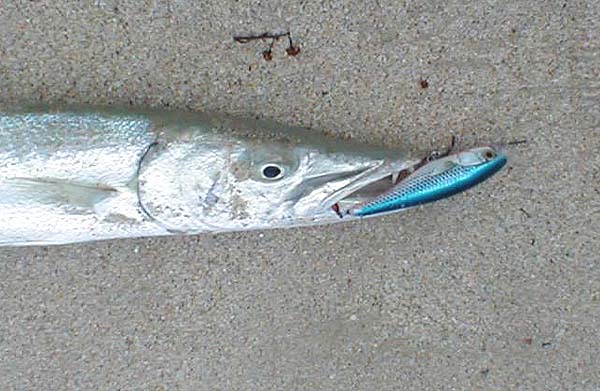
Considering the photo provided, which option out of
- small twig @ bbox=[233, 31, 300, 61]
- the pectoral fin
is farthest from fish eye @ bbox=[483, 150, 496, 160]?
the pectoral fin

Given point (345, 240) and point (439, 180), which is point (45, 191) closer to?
point (345, 240)

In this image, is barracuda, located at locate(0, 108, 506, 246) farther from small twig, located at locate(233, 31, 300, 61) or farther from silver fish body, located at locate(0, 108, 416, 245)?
small twig, located at locate(233, 31, 300, 61)

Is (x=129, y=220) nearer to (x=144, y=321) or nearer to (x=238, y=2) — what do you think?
(x=144, y=321)

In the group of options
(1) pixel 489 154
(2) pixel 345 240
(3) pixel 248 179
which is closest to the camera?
(3) pixel 248 179

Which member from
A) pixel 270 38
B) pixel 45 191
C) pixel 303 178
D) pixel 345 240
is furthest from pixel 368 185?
pixel 45 191

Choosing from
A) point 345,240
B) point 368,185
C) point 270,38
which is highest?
point 270,38

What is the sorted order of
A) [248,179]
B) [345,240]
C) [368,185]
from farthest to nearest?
[345,240] < [368,185] < [248,179]

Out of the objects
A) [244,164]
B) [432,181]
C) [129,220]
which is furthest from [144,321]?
[432,181]
